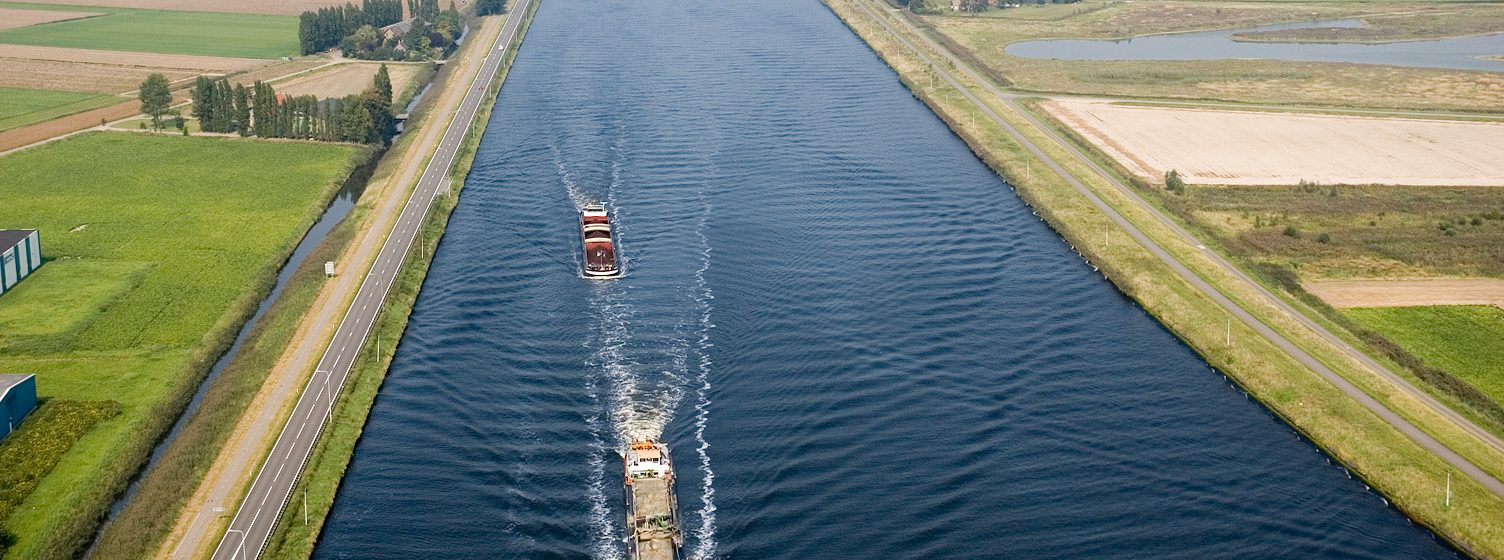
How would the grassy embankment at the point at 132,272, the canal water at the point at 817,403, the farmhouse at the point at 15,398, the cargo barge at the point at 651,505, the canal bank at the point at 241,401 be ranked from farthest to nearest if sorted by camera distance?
the farmhouse at the point at 15,398 → the grassy embankment at the point at 132,272 → the canal water at the point at 817,403 → the canal bank at the point at 241,401 → the cargo barge at the point at 651,505

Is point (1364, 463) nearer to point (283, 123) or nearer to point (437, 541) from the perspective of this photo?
point (437, 541)

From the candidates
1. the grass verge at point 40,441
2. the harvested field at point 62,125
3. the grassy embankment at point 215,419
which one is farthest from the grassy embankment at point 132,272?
the harvested field at point 62,125

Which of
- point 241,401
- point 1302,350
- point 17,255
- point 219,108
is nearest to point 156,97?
point 219,108

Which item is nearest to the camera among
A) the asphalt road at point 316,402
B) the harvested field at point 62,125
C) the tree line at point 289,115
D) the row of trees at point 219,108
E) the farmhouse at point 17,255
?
the asphalt road at point 316,402

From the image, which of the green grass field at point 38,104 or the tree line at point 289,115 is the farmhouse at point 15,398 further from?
the green grass field at point 38,104

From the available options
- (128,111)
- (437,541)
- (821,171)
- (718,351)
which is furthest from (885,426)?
(128,111)

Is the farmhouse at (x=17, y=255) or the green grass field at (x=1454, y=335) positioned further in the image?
the farmhouse at (x=17, y=255)

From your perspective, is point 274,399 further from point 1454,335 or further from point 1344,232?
point 1344,232
